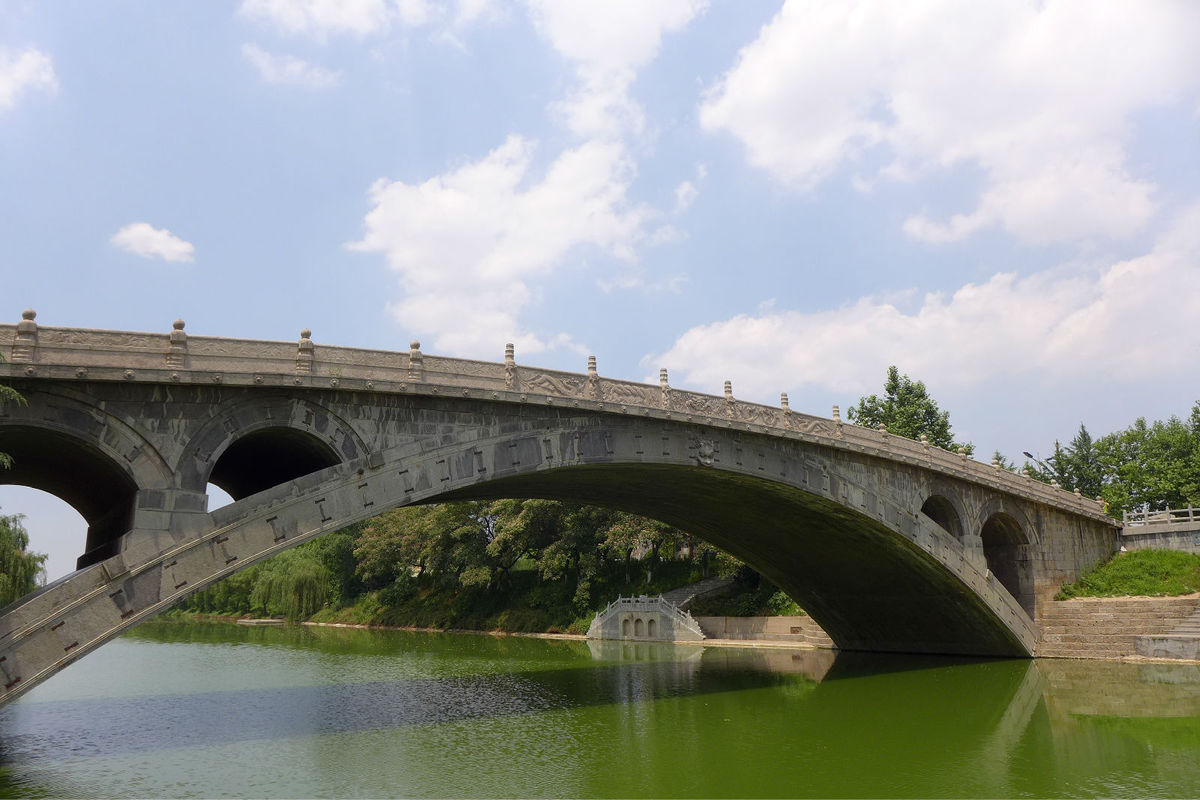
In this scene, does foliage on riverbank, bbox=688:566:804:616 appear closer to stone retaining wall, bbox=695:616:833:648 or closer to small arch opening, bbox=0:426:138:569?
stone retaining wall, bbox=695:616:833:648

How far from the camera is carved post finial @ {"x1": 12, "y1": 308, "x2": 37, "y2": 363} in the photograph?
1417 centimetres

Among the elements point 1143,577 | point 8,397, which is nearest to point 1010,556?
point 1143,577

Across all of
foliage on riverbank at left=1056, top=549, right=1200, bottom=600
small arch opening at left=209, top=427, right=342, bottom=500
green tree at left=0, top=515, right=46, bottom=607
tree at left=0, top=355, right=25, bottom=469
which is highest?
tree at left=0, top=355, right=25, bottom=469

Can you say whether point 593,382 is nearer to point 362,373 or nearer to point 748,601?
point 362,373

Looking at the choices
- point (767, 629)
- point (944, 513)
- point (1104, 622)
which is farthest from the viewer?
point (767, 629)

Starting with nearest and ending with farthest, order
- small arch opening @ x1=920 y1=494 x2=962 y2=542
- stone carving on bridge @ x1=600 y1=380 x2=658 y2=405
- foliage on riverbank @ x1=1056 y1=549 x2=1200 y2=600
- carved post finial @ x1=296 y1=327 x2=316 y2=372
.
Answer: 1. carved post finial @ x1=296 y1=327 x2=316 y2=372
2. stone carving on bridge @ x1=600 y1=380 x2=658 y2=405
3. small arch opening @ x1=920 y1=494 x2=962 y2=542
4. foliage on riverbank @ x1=1056 y1=549 x2=1200 y2=600

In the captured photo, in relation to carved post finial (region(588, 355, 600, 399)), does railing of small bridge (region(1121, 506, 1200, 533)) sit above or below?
below

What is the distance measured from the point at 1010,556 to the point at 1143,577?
4787 mm

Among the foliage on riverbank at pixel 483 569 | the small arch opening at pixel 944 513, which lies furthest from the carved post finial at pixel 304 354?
the foliage on riverbank at pixel 483 569

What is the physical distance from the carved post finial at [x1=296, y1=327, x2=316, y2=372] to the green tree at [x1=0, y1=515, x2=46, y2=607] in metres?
13.7

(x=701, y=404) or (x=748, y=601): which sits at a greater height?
(x=701, y=404)

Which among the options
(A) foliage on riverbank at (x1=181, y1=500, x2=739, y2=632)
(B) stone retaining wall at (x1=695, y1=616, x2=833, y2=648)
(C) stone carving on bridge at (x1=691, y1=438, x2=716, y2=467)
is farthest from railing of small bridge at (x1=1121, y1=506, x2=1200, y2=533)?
(C) stone carving on bridge at (x1=691, y1=438, x2=716, y2=467)

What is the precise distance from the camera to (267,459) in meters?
20.6

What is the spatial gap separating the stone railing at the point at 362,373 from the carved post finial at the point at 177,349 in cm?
2
